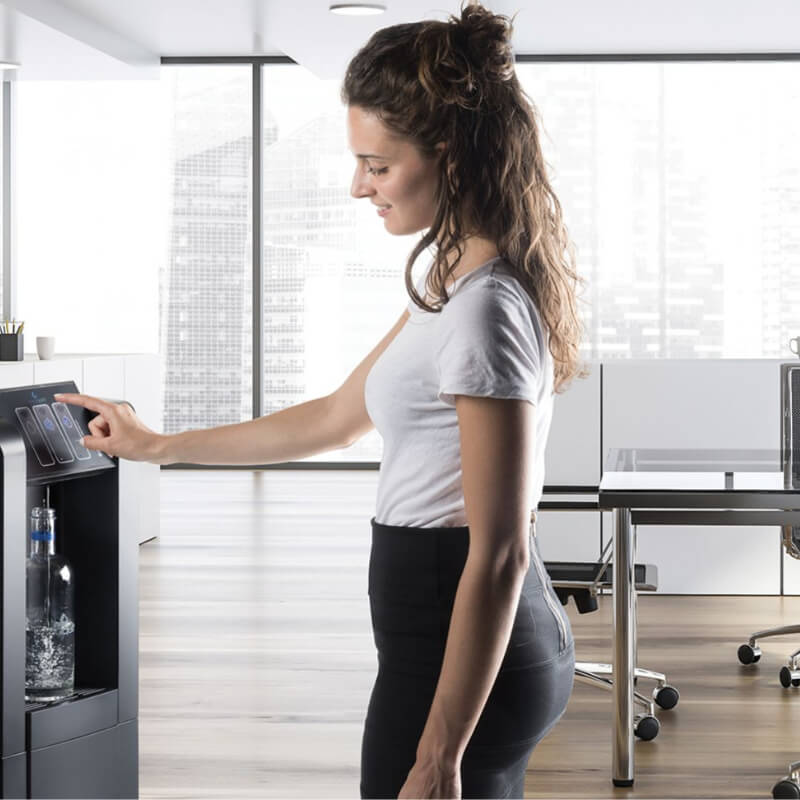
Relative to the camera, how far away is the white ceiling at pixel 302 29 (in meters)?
7.12

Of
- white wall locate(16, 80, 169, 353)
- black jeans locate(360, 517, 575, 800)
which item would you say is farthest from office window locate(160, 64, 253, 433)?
black jeans locate(360, 517, 575, 800)

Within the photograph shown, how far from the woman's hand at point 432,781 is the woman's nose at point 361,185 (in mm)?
530

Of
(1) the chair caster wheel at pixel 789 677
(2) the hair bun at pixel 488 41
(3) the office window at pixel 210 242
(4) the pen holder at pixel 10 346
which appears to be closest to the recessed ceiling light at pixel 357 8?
(3) the office window at pixel 210 242

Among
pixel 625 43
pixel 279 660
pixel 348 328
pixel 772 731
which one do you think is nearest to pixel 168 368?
pixel 348 328

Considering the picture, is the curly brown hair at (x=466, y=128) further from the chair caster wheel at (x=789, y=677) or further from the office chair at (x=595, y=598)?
the chair caster wheel at (x=789, y=677)

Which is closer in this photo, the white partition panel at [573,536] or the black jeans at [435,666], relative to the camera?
the black jeans at [435,666]

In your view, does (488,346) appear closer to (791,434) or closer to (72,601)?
(72,601)

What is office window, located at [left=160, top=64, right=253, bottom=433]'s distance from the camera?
926 centimetres

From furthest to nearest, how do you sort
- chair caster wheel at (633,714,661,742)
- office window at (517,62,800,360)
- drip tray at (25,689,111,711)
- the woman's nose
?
office window at (517,62,800,360) < chair caster wheel at (633,714,661,742) < drip tray at (25,689,111,711) < the woman's nose

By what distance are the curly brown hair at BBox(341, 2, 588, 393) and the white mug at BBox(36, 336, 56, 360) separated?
14.2 ft

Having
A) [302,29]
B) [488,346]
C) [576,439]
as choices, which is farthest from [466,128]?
[302,29]

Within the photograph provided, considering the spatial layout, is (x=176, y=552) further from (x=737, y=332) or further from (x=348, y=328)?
(x=737, y=332)

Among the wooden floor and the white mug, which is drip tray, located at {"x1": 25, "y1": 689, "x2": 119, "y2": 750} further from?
the white mug

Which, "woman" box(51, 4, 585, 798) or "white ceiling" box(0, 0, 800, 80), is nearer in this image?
"woman" box(51, 4, 585, 798)
